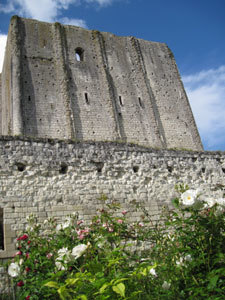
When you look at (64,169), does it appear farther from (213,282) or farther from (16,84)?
(16,84)

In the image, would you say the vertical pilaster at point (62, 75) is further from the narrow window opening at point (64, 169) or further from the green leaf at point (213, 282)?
the green leaf at point (213, 282)

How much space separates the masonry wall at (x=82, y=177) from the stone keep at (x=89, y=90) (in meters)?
9.95

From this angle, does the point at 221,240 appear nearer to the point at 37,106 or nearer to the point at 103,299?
the point at 103,299

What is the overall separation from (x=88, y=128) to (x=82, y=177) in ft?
38.3

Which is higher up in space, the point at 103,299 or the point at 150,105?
the point at 150,105

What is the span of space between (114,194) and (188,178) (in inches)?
110

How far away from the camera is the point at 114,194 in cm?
845

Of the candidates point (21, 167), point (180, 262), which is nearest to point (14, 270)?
point (180, 262)

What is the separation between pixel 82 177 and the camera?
830 centimetres

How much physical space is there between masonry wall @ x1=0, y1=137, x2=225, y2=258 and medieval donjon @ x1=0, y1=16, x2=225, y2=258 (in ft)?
0.09

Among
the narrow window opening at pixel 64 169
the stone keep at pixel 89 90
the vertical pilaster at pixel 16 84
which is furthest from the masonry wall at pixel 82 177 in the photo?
the stone keep at pixel 89 90

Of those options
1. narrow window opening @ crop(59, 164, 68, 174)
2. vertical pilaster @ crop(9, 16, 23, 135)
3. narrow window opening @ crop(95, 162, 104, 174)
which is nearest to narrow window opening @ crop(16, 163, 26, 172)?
narrow window opening @ crop(59, 164, 68, 174)

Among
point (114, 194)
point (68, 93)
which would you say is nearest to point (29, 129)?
point (68, 93)

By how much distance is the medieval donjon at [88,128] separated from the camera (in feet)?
25.5
